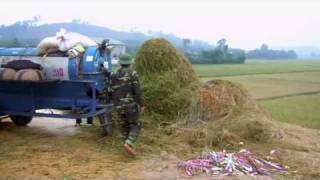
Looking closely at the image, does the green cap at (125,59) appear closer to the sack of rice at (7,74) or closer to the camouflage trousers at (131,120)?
the camouflage trousers at (131,120)

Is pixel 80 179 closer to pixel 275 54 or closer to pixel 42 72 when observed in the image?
pixel 42 72

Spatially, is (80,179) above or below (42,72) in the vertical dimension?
below

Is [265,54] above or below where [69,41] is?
below

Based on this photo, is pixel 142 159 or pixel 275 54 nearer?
pixel 142 159

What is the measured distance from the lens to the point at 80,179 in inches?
273

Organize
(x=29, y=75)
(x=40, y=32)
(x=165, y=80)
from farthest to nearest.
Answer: (x=40, y=32) → (x=165, y=80) → (x=29, y=75)

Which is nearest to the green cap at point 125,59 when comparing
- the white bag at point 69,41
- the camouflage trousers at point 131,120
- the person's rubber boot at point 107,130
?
the camouflage trousers at point 131,120

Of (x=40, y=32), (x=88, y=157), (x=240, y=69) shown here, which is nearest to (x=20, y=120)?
(x=88, y=157)

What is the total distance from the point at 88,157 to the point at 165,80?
9.55ft

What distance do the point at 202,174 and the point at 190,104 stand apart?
2.96 metres

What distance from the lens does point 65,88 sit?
9289 mm

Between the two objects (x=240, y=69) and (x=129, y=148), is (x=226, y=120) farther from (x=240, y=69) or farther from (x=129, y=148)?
(x=240, y=69)

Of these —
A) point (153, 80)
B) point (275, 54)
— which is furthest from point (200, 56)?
point (275, 54)

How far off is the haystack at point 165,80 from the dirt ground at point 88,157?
4.25 ft
